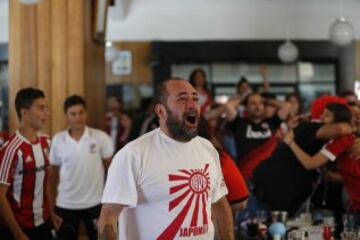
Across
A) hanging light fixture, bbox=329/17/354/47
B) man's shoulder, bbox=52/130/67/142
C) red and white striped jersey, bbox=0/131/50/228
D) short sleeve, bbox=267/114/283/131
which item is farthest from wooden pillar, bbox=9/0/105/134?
hanging light fixture, bbox=329/17/354/47

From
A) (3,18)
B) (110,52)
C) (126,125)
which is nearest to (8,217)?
(126,125)

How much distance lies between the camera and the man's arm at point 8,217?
320 centimetres

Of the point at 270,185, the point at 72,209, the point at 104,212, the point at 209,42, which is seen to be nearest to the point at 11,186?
the point at 72,209

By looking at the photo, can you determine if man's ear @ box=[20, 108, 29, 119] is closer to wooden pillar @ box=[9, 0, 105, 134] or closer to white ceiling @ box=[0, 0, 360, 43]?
wooden pillar @ box=[9, 0, 105, 134]

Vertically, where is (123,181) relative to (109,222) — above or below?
above

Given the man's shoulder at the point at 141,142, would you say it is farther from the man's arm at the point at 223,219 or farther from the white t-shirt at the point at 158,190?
the man's arm at the point at 223,219

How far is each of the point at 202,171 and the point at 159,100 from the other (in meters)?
0.34

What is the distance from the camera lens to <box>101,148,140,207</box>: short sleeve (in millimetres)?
2199

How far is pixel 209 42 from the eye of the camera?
1021 centimetres

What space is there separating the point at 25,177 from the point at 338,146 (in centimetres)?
184

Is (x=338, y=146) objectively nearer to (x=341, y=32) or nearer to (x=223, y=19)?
(x=341, y=32)

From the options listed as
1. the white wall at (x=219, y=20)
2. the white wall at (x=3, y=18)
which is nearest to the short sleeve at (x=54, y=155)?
the white wall at (x=3, y=18)

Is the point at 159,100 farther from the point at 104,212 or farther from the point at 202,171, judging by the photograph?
the point at 104,212

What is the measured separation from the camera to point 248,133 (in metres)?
4.94
